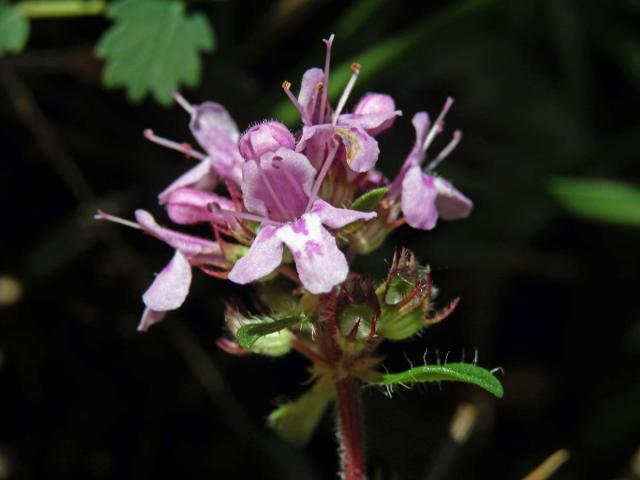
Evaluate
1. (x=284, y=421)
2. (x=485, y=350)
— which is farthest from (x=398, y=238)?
(x=284, y=421)

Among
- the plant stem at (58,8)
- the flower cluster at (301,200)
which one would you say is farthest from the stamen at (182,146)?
the plant stem at (58,8)

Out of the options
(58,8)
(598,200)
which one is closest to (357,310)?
(598,200)

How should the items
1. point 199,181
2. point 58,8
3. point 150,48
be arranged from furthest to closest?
point 58,8, point 150,48, point 199,181

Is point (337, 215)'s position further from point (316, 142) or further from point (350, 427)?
point (350, 427)

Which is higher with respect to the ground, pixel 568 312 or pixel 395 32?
pixel 395 32

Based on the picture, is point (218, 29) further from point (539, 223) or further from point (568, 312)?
point (568, 312)
